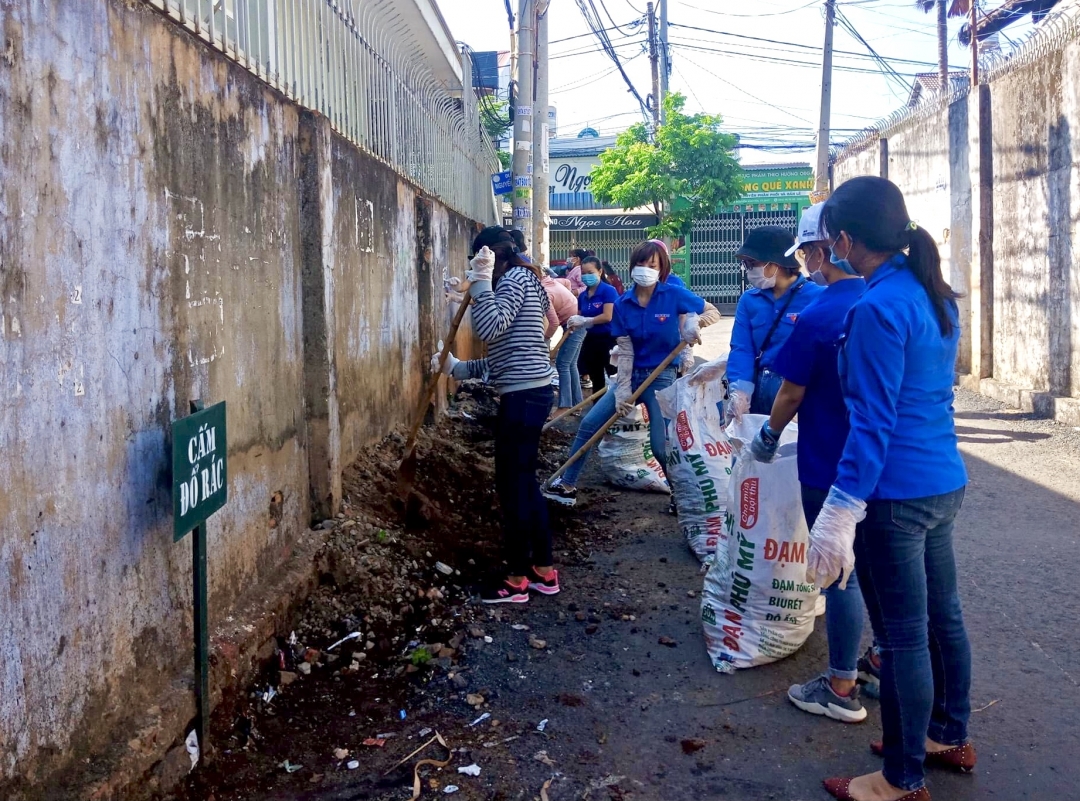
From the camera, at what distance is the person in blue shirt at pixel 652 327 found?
6203 millimetres

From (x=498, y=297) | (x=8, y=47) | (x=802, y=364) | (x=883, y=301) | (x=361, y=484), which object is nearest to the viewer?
(x=8, y=47)

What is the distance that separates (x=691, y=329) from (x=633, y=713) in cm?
302

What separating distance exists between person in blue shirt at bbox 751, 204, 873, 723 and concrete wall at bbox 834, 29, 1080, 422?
268 inches

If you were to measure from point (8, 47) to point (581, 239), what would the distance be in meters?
27.8

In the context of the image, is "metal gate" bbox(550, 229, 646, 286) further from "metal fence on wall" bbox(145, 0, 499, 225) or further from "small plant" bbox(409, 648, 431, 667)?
"small plant" bbox(409, 648, 431, 667)

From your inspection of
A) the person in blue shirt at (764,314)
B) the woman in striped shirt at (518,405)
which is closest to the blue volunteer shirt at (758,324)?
the person in blue shirt at (764,314)

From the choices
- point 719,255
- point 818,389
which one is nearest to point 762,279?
point 818,389

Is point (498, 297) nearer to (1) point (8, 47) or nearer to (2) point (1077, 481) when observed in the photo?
(1) point (8, 47)

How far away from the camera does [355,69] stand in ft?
20.6

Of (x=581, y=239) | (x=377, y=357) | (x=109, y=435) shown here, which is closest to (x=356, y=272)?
(x=377, y=357)

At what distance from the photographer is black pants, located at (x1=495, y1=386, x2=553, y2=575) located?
4.79 metres

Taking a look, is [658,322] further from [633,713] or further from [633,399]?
[633,713]

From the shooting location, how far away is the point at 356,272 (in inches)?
234

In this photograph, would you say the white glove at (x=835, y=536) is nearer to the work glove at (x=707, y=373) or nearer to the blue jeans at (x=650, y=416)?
the work glove at (x=707, y=373)
